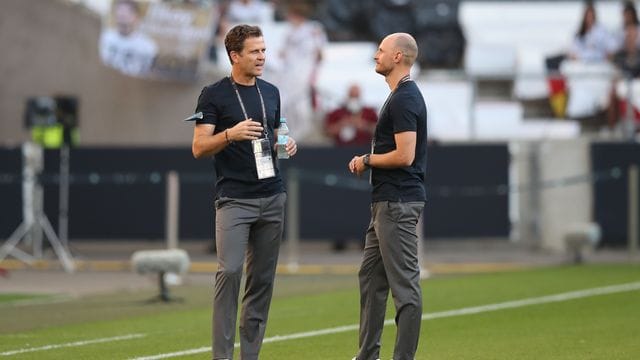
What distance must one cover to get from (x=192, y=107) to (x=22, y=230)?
518 centimetres

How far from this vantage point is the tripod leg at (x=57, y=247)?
21.2 metres

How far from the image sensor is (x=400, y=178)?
29.0ft

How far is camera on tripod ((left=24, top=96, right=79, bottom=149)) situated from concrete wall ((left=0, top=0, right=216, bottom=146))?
95.6 inches

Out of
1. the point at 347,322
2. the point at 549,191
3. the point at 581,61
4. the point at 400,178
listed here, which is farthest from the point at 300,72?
the point at 400,178

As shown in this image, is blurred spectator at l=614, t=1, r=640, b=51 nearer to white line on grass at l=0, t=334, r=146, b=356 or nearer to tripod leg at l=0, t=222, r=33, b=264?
tripod leg at l=0, t=222, r=33, b=264

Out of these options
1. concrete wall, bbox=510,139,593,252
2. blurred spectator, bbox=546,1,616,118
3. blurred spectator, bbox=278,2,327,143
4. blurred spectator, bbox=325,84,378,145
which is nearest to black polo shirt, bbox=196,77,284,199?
concrete wall, bbox=510,139,593,252

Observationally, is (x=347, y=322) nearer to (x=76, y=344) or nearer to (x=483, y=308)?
(x=483, y=308)

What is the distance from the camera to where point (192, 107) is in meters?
27.2

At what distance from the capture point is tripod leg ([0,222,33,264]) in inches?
880

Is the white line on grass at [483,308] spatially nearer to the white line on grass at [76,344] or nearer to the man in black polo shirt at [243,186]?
the white line on grass at [76,344]

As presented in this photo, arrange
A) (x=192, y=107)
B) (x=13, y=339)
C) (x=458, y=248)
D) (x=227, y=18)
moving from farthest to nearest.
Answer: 1. (x=227, y=18)
2. (x=192, y=107)
3. (x=458, y=248)
4. (x=13, y=339)

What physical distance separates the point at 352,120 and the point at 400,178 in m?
17.2

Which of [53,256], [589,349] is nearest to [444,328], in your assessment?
[589,349]

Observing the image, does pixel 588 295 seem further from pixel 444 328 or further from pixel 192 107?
pixel 192 107
